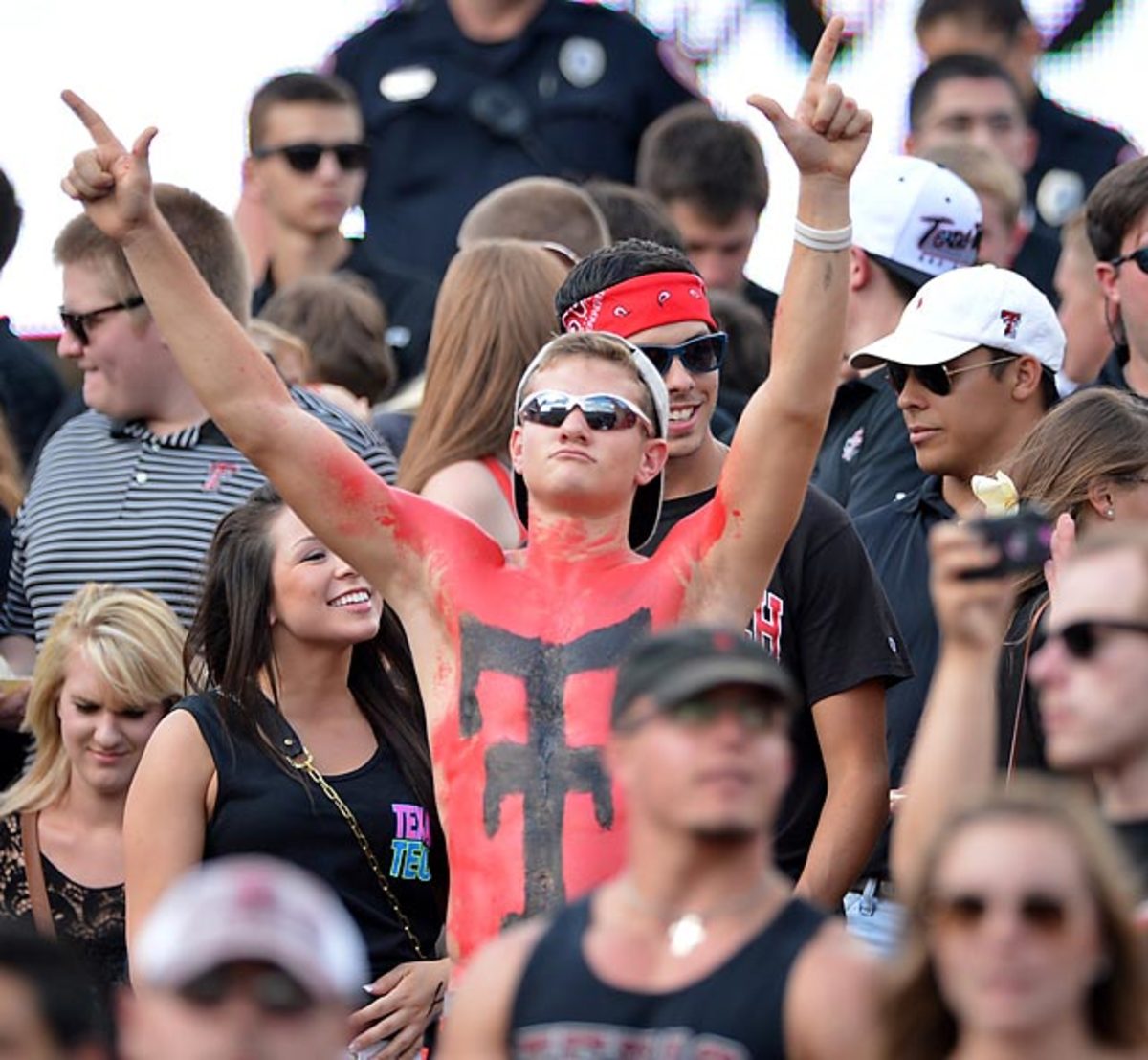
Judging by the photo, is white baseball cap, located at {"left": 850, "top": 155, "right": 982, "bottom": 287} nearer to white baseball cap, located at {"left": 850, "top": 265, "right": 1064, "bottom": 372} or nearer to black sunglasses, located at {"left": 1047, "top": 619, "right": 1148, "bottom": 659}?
white baseball cap, located at {"left": 850, "top": 265, "right": 1064, "bottom": 372}

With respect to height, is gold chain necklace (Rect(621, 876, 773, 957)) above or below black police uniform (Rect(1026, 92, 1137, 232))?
below

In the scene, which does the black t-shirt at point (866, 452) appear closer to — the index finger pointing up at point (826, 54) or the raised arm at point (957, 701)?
the index finger pointing up at point (826, 54)

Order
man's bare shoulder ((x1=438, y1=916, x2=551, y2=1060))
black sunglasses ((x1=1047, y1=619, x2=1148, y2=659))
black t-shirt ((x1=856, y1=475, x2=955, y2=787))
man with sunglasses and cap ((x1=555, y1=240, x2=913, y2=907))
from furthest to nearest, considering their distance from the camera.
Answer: black t-shirt ((x1=856, y1=475, x2=955, y2=787)) < man with sunglasses and cap ((x1=555, y1=240, x2=913, y2=907)) < black sunglasses ((x1=1047, y1=619, x2=1148, y2=659)) < man's bare shoulder ((x1=438, y1=916, x2=551, y2=1060))

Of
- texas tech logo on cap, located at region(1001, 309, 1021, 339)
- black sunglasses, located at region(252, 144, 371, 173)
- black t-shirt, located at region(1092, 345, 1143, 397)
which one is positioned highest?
black sunglasses, located at region(252, 144, 371, 173)

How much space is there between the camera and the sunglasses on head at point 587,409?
183 inches

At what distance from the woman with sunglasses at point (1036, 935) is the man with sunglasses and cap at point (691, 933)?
190 millimetres

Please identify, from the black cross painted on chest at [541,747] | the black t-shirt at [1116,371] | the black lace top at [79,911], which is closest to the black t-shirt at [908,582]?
the black t-shirt at [1116,371]

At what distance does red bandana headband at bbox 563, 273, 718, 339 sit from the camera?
5391 millimetres

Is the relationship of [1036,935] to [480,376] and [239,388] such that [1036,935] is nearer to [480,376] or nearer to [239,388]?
[239,388]

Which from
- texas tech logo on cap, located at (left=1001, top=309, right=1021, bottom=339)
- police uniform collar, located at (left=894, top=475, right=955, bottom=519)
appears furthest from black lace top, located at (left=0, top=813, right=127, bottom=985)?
texas tech logo on cap, located at (left=1001, top=309, right=1021, bottom=339)

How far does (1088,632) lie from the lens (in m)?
3.94

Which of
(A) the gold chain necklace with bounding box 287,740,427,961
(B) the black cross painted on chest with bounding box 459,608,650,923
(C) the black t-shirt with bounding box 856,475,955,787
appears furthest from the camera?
(C) the black t-shirt with bounding box 856,475,955,787

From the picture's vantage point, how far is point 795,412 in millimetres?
4500

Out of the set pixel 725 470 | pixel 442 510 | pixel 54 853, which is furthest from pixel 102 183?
pixel 54 853
